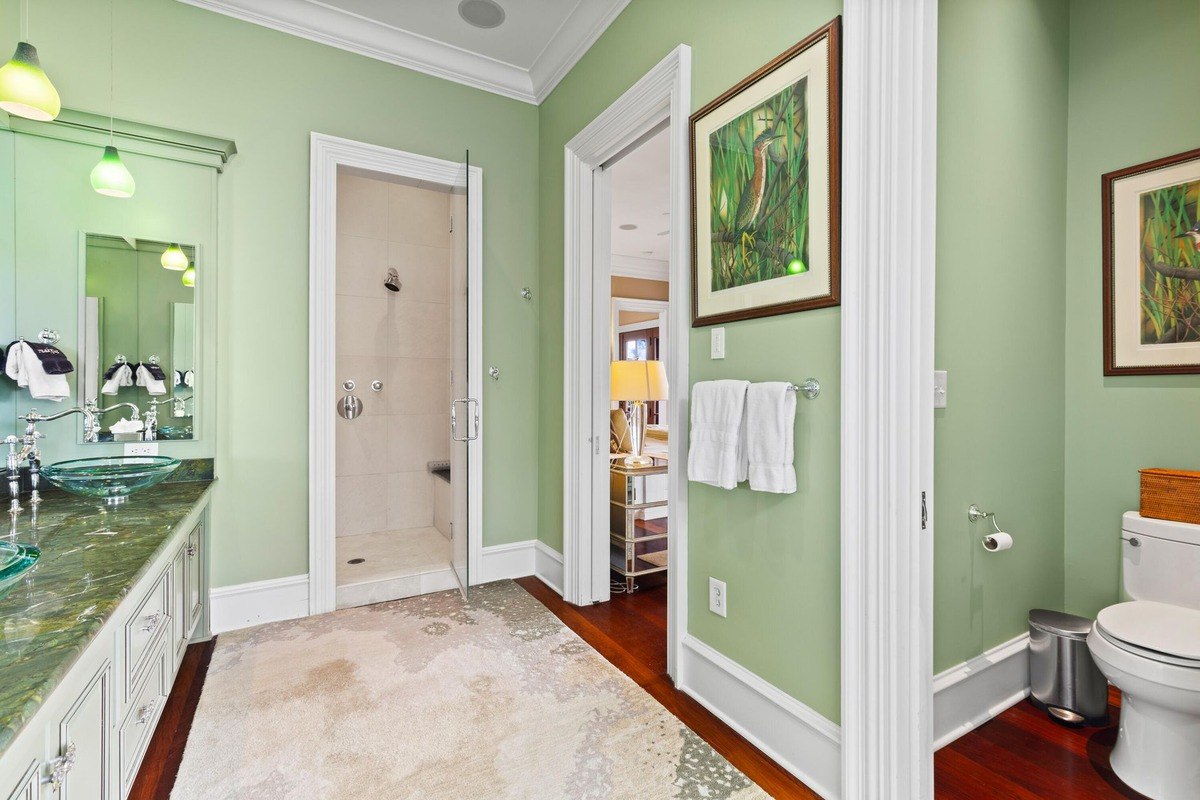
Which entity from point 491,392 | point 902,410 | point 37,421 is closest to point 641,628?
point 491,392

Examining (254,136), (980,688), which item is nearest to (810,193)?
(980,688)

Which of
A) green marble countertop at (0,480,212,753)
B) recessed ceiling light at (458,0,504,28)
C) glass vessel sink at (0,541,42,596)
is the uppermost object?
recessed ceiling light at (458,0,504,28)

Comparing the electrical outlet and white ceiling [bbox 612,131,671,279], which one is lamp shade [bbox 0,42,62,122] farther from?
the electrical outlet

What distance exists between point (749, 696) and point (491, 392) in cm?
207

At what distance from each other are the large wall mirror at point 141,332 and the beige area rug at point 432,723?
108 centimetres

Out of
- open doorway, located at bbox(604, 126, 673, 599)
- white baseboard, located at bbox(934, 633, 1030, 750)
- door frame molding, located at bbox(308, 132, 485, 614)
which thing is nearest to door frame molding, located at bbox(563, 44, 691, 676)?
open doorway, located at bbox(604, 126, 673, 599)

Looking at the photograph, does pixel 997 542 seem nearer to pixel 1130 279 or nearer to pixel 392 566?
pixel 1130 279

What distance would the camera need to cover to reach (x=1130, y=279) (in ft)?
6.99

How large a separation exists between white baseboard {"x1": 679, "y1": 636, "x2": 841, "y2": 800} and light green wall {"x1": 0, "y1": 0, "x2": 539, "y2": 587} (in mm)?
2006

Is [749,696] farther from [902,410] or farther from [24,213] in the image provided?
[24,213]

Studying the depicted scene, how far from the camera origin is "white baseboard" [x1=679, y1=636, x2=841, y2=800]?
5.23ft

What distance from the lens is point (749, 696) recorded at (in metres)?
1.84

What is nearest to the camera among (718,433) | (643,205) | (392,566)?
(718,433)

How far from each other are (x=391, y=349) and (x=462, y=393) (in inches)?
59.6
